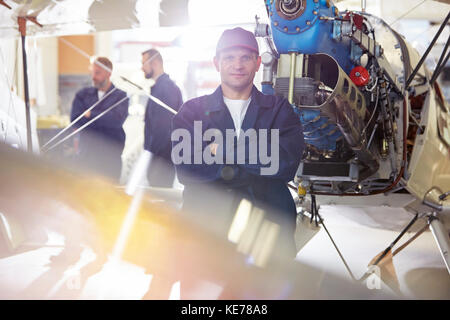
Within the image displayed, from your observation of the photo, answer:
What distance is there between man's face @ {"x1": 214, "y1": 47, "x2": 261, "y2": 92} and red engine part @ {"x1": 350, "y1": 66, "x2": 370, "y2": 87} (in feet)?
1.57

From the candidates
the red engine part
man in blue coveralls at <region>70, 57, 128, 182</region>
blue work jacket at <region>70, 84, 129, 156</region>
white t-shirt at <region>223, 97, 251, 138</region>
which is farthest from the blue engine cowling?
blue work jacket at <region>70, 84, 129, 156</region>

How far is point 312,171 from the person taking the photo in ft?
6.46

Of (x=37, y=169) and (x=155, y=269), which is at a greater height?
(x=37, y=169)

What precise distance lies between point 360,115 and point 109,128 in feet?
6.44

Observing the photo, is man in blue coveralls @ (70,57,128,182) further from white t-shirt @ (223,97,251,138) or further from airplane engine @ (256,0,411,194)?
white t-shirt @ (223,97,251,138)

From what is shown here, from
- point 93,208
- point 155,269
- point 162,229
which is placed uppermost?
point 93,208

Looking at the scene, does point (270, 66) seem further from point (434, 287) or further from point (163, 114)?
point (434, 287)

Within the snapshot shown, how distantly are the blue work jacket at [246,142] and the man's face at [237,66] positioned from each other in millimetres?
49

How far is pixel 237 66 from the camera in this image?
136 centimetres

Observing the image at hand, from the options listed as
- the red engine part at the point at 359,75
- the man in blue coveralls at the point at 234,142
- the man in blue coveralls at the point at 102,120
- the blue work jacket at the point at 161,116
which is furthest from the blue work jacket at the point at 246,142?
the man in blue coveralls at the point at 102,120

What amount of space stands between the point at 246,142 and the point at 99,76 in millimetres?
1942

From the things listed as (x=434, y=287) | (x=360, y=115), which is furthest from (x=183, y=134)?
(x=434, y=287)

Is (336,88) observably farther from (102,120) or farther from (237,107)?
(102,120)

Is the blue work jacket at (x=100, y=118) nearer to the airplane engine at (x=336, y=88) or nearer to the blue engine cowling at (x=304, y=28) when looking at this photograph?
the airplane engine at (x=336, y=88)
